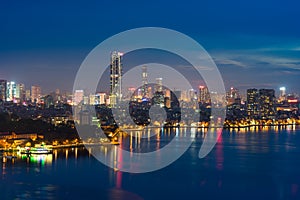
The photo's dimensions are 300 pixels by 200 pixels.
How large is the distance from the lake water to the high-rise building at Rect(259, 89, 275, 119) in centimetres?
1675

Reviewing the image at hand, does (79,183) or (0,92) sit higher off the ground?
(0,92)

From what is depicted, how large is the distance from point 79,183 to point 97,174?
0.62 meters

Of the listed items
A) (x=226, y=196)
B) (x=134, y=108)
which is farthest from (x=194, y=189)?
(x=134, y=108)

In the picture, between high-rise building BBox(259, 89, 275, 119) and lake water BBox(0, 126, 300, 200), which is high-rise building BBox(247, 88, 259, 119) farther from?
lake water BBox(0, 126, 300, 200)

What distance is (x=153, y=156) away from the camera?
9.09 m

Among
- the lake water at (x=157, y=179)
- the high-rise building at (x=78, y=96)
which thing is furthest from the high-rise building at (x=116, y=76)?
the lake water at (x=157, y=179)

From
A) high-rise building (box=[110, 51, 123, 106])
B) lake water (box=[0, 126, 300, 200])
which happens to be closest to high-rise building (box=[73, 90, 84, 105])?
high-rise building (box=[110, 51, 123, 106])

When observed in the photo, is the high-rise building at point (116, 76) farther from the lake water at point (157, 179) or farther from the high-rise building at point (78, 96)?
the lake water at point (157, 179)

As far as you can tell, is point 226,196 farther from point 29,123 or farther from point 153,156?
point 29,123

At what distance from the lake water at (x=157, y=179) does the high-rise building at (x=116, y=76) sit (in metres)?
13.8

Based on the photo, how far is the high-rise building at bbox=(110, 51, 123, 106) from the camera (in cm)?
Result: 2320

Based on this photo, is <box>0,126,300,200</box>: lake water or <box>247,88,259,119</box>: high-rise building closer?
<box>0,126,300,200</box>: lake water

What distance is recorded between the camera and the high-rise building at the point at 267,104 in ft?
85.1

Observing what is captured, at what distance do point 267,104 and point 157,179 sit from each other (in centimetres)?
2062
